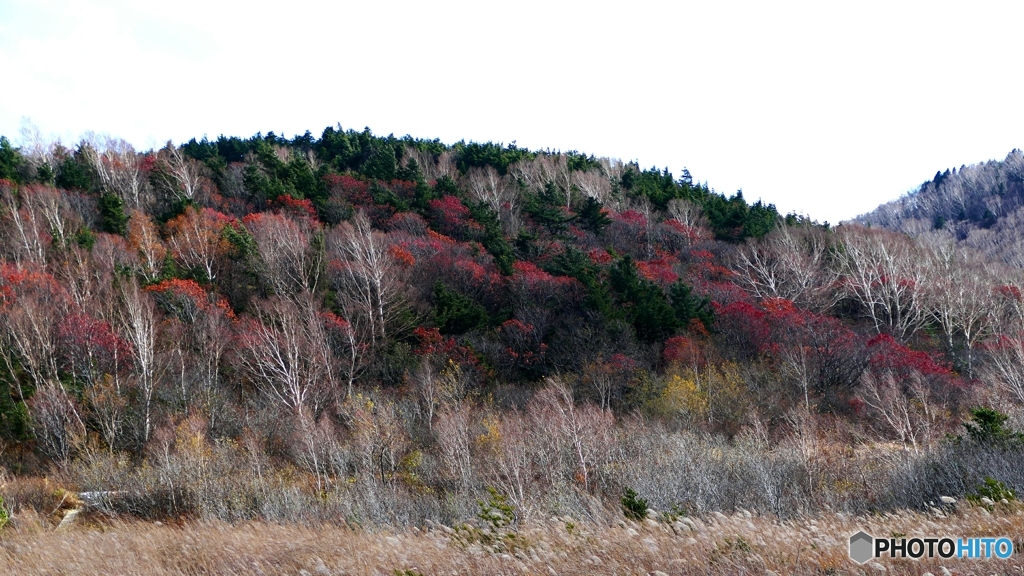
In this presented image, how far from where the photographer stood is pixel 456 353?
3177 centimetres

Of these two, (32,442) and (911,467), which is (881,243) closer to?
(911,467)

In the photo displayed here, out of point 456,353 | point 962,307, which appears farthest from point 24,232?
point 962,307

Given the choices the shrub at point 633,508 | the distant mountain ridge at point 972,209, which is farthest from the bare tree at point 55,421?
the distant mountain ridge at point 972,209

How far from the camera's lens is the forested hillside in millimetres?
18328

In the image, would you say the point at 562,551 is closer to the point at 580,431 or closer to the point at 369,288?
the point at 580,431

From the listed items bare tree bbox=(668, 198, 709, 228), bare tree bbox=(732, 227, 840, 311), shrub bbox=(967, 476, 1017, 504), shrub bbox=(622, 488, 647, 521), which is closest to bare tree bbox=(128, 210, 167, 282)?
shrub bbox=(622, 488, 647, 521)

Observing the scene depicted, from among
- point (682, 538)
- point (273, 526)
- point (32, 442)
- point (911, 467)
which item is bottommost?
point (32, 442)

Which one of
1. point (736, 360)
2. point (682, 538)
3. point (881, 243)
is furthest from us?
point (881, 243)

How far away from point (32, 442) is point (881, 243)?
2068 inches

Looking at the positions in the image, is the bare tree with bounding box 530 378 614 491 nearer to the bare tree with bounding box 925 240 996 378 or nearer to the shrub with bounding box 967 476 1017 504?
the shrub with bounding box 967 476 1017 504

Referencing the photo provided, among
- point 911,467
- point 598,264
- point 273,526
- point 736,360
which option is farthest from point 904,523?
point 598,264

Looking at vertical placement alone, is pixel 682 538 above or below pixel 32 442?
above

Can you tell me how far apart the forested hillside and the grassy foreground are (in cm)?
262

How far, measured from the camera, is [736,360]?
100 ft
